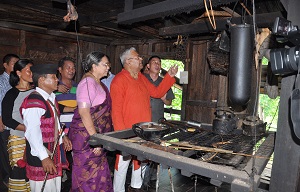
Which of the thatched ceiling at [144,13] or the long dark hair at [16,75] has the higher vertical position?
the thatched ceiling at [144,13]

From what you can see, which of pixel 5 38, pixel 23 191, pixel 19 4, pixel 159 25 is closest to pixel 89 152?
pixel 23 191

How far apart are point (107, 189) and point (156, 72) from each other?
2541 millimetres

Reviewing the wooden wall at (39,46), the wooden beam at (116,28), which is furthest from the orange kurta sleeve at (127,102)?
the wooden wall at (39,46)

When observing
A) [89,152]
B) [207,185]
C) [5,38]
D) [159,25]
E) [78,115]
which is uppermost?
[159,25]

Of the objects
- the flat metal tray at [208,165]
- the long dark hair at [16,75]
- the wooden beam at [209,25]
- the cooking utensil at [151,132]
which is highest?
the wooden beam at [209,25]

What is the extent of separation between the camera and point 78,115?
3203 millimetres

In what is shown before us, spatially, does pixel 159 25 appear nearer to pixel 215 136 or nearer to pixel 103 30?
pixel 103 30

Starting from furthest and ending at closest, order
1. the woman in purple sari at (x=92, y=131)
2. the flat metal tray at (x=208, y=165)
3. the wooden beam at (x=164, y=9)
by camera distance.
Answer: the woman in purple sari at (x=92, y=131), the wooden beam at (x=164, y=9), the flat metal tray at (x=208, y=165)

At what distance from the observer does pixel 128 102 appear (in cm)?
361

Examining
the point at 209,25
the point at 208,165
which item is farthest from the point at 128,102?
the point at 208,165

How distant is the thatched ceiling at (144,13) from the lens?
8.82 feet

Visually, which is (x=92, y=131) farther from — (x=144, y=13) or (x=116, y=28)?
(x=116, y=28)

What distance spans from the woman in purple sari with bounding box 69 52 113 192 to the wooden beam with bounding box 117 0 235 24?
2.17 ft

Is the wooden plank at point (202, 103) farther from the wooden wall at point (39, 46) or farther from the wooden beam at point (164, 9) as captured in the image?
the wooden beam at point (164, 9)
